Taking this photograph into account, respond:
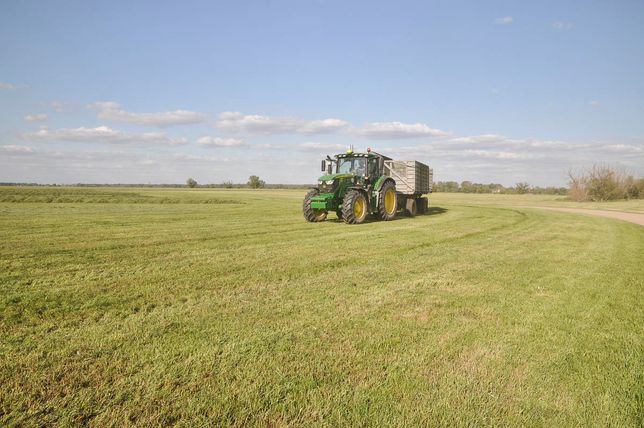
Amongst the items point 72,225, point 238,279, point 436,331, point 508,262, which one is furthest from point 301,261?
point 72,225

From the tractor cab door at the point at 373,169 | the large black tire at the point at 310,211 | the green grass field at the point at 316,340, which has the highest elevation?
the tractor cab door at the point at 373,169

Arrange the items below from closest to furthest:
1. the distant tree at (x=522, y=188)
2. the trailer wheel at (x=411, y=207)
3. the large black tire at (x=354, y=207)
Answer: the large black tire at (x=354, y=207) → the trailer wheel at (x=411, y=207) → the distant tree at (x=522, y=188)

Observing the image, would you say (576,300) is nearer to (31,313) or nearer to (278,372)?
(278,372)

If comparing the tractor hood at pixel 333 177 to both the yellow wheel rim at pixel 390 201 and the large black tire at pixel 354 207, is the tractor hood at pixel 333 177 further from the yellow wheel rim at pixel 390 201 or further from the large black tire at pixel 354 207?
the yellow wheel rim at pixel 390 201

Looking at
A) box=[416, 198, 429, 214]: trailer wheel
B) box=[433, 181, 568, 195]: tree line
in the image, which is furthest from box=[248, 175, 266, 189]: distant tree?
box=[416, 198, 429, 214]: trailer wheel

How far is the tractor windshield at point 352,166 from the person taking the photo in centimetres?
1452

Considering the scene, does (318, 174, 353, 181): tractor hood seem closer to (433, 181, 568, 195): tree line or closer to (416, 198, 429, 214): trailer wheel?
(416, 198, 429, 214): trailer wheel

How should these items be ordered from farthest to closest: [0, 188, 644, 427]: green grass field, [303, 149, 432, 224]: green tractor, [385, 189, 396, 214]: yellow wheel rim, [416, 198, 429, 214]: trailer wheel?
[416, 198, 429, 214]: trailer wheel, [385, 189, 396, 214]: yellow wheel rim, [303, 149, 432, 224]: green tractor, [0, 188, 644, 427]: green grass field

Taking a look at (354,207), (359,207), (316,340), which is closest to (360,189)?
(359,207)

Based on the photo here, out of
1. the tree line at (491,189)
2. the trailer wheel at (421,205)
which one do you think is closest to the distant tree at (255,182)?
the tree line at (491,189)

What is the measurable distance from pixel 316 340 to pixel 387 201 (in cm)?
1267

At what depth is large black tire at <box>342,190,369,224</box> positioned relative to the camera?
12883 mm

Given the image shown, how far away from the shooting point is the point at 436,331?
362cm

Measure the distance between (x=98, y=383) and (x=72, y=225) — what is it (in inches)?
407
